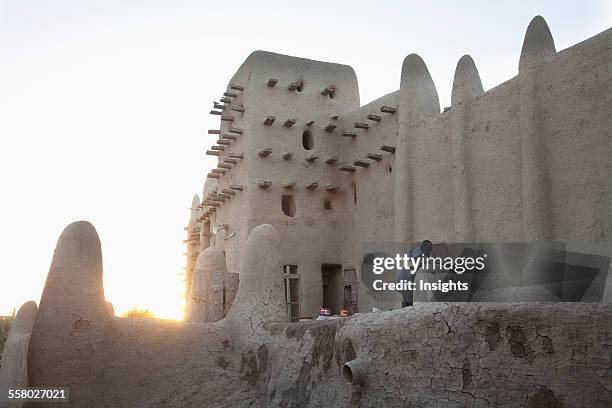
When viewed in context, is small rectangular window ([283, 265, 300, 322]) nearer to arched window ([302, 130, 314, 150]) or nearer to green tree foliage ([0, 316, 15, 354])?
arched window ([302, 130, 314, 150])

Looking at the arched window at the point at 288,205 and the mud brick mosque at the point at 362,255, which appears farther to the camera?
the arched window at the point at 288,205

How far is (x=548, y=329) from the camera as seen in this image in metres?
5.14

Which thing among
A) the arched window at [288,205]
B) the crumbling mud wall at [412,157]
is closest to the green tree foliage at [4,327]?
Answer: the crumbling mud wall at [412,157]

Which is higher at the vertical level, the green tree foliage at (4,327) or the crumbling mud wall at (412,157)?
the crumbling mud wall at (412,157)

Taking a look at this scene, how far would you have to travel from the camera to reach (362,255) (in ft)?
65.7

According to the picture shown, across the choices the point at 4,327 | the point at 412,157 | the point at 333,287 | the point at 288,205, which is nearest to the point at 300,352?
the point at 412,157

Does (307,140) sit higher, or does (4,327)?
(307,140)

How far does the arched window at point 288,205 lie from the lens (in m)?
21.4

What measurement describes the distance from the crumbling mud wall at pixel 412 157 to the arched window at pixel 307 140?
6 centimetres

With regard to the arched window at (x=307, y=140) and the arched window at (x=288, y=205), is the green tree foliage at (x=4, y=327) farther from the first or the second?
the arched window at (x=307, y=140)

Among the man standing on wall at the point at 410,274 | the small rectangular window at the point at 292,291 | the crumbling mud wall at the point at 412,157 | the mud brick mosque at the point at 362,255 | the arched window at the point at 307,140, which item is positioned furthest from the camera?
the arched window at the point at 307,140

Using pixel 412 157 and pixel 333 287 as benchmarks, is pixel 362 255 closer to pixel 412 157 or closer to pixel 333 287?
pixel 333 287

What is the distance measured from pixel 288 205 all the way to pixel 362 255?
131 inches

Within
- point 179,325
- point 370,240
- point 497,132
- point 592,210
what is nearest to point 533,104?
point 497,132
